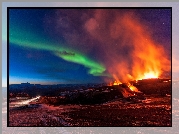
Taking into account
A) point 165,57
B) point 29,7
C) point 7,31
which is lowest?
point 165,57

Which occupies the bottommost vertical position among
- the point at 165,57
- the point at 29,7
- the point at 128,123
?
the point at 128,123

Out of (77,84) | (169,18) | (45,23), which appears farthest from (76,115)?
(169,18)

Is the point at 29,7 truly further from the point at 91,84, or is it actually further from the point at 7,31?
the point at 91,84

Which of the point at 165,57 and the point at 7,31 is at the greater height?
the point at 7,31

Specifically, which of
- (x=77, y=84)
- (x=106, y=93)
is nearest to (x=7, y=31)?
(x=77, y=84)

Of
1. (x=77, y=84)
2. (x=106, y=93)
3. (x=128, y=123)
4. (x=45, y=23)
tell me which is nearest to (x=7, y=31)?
(x=45, y=23)

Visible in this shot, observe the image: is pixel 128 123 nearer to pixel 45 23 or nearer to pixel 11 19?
pixel 45 23

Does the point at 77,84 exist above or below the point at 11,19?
below

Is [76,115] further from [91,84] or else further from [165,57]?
[165,57]
